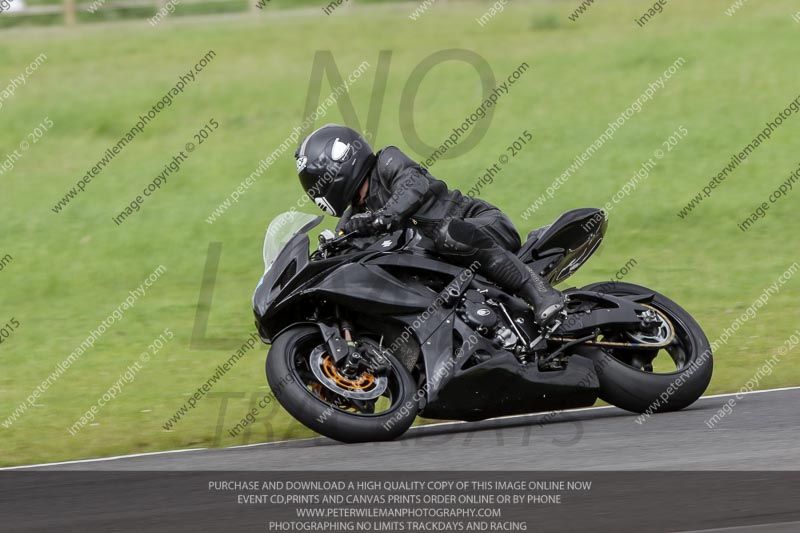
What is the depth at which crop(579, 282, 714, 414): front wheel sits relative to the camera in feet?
24.9

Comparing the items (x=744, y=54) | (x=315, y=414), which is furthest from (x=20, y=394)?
(x=744, y=54)

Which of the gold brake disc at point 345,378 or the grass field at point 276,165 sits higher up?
the gold brake disc at point 345,378

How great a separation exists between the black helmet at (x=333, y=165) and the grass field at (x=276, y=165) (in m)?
1.65

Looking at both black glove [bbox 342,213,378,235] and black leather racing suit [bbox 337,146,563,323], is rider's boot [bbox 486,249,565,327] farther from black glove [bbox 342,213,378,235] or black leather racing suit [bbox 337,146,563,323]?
black glove [bbox 342,213,378,235]

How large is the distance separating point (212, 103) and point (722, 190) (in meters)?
9.30

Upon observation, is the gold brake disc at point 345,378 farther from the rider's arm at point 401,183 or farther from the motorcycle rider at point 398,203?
the rider's arm at point 401,183

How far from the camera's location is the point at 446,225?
748 cm

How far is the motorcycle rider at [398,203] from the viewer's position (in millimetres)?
7422

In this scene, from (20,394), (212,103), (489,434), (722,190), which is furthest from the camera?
(212,103)

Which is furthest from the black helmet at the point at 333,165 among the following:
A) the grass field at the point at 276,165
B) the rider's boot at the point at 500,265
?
the grass field at the point at 276,165

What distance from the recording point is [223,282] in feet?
48.0

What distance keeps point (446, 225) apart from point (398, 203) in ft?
1.10
